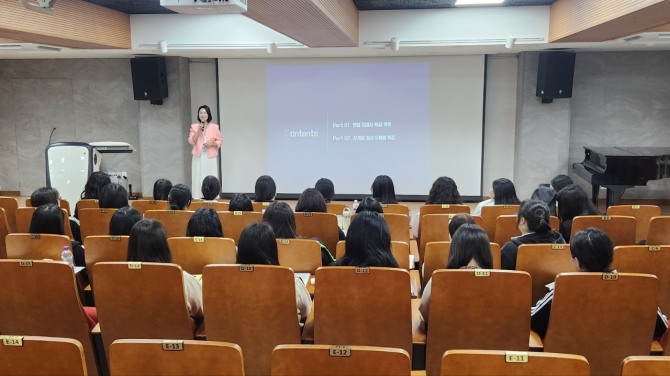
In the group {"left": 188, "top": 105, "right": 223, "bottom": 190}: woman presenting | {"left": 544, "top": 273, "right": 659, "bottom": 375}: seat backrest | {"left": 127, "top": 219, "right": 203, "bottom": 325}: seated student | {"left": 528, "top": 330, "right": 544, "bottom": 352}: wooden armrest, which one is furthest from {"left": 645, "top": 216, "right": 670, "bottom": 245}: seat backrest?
{"left": 188, "top": 105, "right": 223, "bottom": 190}: woman presenting

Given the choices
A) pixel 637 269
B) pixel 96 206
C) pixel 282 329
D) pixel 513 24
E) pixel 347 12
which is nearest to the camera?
pixel 282 329

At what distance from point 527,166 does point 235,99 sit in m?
4.92

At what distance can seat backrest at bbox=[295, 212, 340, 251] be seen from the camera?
4.28 m

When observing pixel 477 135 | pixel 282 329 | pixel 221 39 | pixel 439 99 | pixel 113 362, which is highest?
pixel 221 39

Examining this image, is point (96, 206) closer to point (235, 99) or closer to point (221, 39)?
point (221, 39)

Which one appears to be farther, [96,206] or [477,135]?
[477,135]

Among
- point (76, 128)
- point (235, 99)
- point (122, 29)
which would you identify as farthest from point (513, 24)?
point (76, 128)

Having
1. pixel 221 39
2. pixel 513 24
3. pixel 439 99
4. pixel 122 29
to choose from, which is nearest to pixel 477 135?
pixel 439 99

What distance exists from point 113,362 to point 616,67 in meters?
8.95

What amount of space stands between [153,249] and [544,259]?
7.12 ft

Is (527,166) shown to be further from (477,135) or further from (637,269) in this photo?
(637,269)

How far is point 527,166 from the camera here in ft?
28.1

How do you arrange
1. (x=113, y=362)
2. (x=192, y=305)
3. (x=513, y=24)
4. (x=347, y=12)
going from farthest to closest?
1. (x=513, y=24)
2. (x=347, y=12)
3. (x=192, y=305)
4. (x=113, y=362)

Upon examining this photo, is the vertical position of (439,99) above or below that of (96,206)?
above
